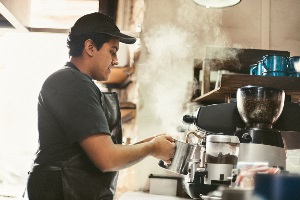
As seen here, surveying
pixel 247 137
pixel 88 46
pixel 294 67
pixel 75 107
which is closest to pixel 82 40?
pixel 88 46

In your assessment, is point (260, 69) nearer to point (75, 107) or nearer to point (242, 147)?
point (242, 147)

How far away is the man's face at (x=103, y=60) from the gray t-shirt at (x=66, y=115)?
0.21 metres

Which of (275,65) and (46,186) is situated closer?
(46,186)

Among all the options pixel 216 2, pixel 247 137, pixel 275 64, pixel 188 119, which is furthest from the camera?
pixel 216 2

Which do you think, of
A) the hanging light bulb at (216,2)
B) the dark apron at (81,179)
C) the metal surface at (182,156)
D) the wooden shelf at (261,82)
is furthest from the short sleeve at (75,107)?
the hanging light bulb at (216,2)

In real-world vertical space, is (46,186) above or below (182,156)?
below

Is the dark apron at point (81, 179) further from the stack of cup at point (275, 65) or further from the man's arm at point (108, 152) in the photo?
the stack of cup at point (275, 65)

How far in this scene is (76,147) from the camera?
178 cm

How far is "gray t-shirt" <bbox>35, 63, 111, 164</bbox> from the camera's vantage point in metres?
1.69

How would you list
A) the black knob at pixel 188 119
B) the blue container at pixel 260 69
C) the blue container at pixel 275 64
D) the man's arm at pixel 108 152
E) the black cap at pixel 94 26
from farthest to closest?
the blue container at pixel 260 69
the blue container at pixel 275 64
the black knob at pixel 188 119
the black cap at pixel 94 26
the man's arm at pixel 108 152

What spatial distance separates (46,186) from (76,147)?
0.22 meters

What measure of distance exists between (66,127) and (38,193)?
0.34 m

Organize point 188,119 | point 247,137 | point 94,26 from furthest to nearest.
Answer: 1. point 188,119
2. point 94,26
3. point 247,137

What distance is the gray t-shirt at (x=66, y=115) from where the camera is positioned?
1.69 meters
